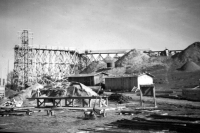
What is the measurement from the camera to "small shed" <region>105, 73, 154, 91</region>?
3603cm

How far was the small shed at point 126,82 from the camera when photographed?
118ft

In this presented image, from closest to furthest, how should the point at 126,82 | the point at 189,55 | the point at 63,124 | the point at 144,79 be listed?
the point at 63,124, the point at 126,82, the point at 144,79, the point at 189,55

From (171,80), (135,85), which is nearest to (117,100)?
(135,85)

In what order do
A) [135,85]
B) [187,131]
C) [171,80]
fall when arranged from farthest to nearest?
[171,80], [135,85], [187,131]

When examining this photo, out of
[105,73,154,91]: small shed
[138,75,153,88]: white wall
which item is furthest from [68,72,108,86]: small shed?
[138,75,153,88]: white wall

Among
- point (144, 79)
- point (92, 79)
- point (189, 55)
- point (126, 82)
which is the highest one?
point (189, 55)

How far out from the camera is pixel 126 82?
3669 cm

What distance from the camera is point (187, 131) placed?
7219 millimetres

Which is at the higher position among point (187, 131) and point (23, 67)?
point (23, 67)

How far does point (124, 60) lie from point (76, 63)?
702 inches

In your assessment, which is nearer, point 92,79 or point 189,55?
point 92,79

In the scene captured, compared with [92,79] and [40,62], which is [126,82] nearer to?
[92,79]

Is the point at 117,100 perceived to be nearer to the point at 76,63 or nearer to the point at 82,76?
the point at 82,76

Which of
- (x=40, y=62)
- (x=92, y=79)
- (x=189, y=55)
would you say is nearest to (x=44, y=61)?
(x=40, y=62)
